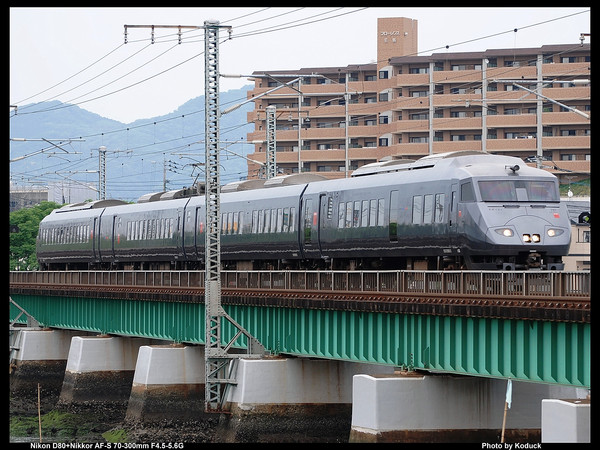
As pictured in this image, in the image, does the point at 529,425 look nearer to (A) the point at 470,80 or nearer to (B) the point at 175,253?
(B) the point at 175,253

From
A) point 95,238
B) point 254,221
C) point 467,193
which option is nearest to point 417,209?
point 467,193

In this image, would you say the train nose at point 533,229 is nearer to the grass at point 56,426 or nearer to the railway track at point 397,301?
the railway track at point 397,301

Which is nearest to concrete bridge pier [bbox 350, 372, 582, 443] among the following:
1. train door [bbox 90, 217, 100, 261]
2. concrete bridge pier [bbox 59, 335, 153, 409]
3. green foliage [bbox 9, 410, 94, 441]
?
green foliage [bbox 9, 410, 94, 441]

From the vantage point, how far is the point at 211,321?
155ft

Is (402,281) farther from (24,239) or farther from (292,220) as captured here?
(24,239)

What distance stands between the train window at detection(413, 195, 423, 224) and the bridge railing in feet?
8.61

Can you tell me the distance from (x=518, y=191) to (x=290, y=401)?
11.3 meters

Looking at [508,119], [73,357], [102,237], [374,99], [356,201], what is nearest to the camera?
[356,201]

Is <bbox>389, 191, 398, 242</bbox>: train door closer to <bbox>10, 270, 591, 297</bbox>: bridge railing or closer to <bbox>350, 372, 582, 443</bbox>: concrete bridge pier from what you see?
<bbox>10, 270, 591, 297</bbox>: bridge railing

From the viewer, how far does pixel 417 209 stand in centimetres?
4297

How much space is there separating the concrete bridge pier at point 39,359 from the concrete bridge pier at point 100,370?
6.01m

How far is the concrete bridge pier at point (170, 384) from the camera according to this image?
54009 mm

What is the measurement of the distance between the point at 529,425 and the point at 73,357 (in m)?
30.9

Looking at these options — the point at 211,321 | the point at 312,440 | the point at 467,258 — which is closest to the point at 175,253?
the point at 211,321
